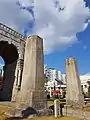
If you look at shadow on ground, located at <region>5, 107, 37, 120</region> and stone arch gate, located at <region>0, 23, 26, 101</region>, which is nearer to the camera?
shadow on ground, located at <region>5, 107, 37, 120</region>

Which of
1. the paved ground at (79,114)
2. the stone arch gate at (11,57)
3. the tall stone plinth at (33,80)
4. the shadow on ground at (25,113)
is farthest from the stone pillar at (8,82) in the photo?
the shadow on ground at (25,113)

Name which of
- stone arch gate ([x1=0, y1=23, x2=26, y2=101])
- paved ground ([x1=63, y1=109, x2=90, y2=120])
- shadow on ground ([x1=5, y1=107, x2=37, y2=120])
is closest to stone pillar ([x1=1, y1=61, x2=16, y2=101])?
stone arch gate ([x1=0, y1=23, x2=26, y2=101])

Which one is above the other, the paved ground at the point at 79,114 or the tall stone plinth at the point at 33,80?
the tall stone plinth at the point at 33,80

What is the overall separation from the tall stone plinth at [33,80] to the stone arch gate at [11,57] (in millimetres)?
11801

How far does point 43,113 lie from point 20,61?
627 inches

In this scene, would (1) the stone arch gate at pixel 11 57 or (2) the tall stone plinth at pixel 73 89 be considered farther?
(1) the stone arch gate at pixel 11 57

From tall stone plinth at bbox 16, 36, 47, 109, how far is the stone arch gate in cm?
1180

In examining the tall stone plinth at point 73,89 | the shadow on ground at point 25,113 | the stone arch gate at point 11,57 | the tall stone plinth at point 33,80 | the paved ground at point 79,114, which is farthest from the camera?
the stone arch gate at point 11,57

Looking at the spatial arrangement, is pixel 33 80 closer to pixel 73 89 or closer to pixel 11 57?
pixel 73 89

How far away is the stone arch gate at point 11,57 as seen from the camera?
93.1 feet

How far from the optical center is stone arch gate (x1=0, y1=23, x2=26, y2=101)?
28383mm

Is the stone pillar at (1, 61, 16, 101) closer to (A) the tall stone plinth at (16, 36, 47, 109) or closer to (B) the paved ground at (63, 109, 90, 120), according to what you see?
(A) the tall stone plinth at (16, 36, 47, 109)

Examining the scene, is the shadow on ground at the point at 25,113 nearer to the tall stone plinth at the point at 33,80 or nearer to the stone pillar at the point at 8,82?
the tall stone plinth at the point at 33,80

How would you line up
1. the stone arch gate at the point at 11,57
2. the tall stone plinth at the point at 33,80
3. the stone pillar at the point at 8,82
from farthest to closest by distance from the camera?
the stone pillar at the point at 8,82 → the stone arch gate at the point at 11,57 → the tall stone plinth at the point at 33,80
